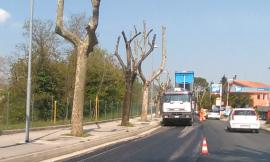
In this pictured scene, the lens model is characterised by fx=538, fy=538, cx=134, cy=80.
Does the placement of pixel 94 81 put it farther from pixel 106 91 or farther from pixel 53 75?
pixel 53 75

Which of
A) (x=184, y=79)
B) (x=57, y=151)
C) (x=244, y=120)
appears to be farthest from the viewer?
(x=184, y=79)

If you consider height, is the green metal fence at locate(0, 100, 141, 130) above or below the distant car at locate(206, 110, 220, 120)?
above

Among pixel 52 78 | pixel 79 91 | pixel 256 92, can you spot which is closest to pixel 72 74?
pixel 52 78

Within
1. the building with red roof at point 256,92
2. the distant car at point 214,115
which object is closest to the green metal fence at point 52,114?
the distant car at point 214,115

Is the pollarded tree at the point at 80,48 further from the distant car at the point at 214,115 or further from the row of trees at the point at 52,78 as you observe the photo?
the distant car at the point at 214,115

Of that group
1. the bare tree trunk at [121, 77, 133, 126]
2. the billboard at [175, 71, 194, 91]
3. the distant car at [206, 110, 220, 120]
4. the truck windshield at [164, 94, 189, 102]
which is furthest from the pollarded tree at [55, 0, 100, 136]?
the distant car at [206, 110, 220, 120]

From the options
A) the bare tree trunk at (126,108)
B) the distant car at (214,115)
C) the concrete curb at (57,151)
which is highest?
the bare tree trunk at (126,108)

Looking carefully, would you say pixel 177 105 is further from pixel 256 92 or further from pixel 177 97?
pixel 256 92

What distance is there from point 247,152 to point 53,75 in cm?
3163

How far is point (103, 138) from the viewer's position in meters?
24.8

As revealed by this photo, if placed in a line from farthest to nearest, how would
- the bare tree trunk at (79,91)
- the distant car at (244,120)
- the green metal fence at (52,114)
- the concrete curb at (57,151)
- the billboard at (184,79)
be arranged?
the billboard at (184,79)
the distant car at (244,120)
the green metal fence at (52,114)
the bare tree trunk at (79,91)
the concrete curb at (57,151)

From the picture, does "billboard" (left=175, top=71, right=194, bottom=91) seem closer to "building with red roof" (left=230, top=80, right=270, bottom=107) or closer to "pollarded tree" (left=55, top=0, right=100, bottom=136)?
"pollarded tree" (left=55, top=0, right=100, bottom=136)

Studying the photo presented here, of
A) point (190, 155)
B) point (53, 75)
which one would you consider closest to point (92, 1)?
point (190, 155)

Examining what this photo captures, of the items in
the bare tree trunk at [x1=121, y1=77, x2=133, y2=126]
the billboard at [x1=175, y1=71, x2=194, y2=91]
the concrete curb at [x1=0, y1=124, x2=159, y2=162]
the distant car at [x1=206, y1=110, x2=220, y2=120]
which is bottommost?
the distant car at [x1=206, y1=110, x2=220, y2=120]
